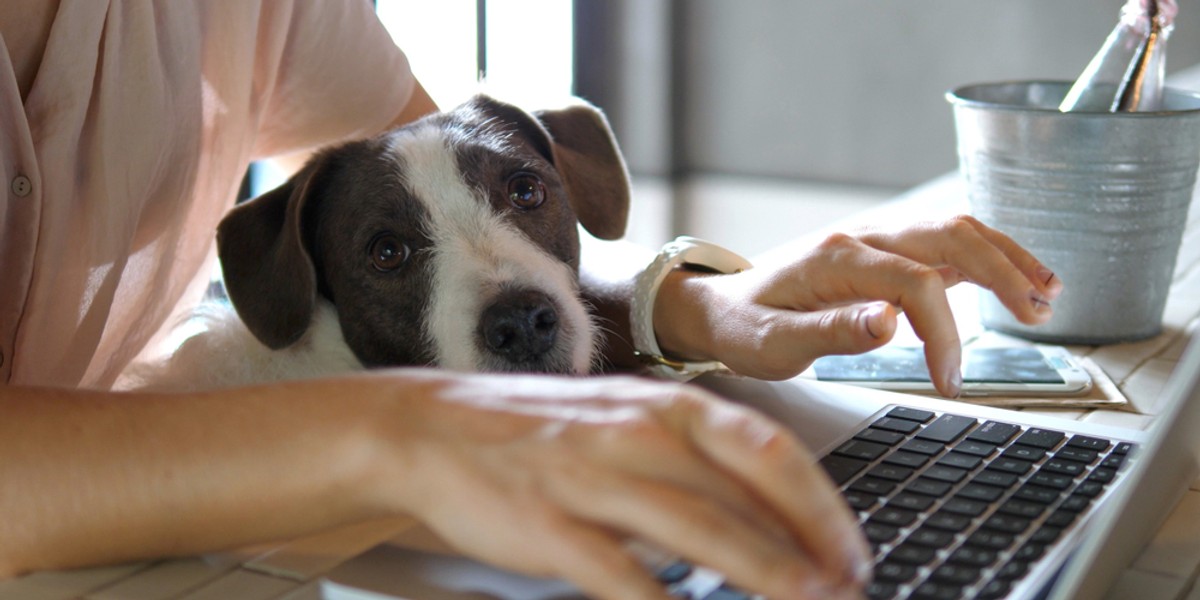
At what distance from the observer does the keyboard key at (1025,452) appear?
0.68 metres

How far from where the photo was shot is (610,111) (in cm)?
519

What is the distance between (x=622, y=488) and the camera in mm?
438

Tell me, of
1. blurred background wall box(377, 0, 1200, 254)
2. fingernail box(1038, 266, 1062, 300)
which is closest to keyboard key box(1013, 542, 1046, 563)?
fingernail box(1038, 266, 1062, 300)

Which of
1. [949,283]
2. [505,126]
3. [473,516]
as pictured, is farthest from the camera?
[505,126]

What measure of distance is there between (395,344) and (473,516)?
1.59 feet

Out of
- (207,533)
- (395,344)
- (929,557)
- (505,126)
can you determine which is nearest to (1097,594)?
(929,557)

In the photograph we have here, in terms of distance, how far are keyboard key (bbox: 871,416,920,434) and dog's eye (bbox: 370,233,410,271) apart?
15.5 inches

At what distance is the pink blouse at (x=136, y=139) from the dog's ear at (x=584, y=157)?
0.18 meters

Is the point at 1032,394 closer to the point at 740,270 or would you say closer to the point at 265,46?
the point at 740,270

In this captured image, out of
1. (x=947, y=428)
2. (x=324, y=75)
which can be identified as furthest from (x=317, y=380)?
(x=324, y=75)

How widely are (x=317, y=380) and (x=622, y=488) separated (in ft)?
0.60

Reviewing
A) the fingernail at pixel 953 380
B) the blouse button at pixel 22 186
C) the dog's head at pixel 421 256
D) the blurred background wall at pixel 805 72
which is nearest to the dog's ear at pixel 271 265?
the dog's head at pixel 421 256

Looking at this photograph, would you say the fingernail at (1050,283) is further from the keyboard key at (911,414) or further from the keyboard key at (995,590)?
the keyboard key at (995,590)

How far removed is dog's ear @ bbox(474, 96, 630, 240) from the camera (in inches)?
42.6
